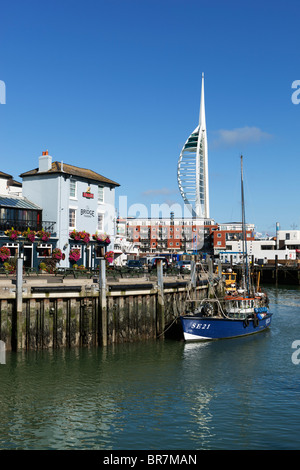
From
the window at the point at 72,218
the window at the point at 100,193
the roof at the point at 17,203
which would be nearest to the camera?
the roof at the point at 17,203

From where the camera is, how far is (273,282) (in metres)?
93.9

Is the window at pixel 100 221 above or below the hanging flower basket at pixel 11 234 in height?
above

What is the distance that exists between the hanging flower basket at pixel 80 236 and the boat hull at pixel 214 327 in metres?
20.0

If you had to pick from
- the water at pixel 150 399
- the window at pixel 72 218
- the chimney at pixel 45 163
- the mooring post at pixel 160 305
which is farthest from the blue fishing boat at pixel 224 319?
the chimney at pixel 45 163

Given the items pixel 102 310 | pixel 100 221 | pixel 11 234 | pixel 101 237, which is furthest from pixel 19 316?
pixel 100 221

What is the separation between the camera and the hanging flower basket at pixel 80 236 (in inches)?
1876

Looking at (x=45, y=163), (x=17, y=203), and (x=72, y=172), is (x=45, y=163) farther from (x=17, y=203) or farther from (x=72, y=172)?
(x=17, y=203)

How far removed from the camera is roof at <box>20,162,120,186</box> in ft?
158

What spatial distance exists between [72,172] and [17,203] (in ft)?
21.6

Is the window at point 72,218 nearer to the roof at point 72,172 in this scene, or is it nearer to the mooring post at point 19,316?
the roof at point 72,172

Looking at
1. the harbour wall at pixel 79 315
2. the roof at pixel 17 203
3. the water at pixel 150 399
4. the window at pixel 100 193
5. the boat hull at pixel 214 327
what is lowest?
the water at pixel 150 399
